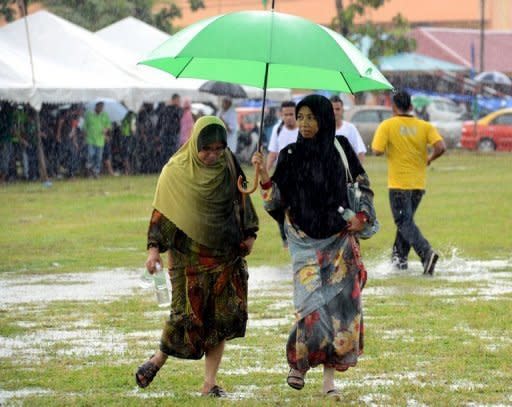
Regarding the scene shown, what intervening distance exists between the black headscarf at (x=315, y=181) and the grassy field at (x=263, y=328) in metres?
0.94

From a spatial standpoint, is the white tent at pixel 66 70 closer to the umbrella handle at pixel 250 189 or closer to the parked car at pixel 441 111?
the parked car at pixel 441 111

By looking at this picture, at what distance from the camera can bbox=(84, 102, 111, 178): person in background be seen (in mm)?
29766

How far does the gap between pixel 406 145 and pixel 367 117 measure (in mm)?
27075

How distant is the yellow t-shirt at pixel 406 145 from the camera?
43.0 ft

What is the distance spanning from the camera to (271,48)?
695cm

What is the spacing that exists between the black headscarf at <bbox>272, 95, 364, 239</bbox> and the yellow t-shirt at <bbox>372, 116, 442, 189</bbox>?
5806 mm

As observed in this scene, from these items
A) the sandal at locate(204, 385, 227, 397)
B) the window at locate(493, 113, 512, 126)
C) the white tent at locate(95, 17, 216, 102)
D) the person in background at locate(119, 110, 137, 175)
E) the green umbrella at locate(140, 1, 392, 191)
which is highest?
the green umbrella at locate(140, 1, 392, 191)

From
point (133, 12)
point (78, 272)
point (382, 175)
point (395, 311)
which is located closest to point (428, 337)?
point (395, 311)

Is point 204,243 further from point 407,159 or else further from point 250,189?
point 407,159

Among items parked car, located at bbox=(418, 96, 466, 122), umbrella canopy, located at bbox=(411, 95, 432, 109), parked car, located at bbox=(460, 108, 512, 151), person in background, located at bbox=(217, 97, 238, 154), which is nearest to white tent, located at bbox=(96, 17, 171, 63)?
person in background, located at bbox=(217, 97, 238, 154)

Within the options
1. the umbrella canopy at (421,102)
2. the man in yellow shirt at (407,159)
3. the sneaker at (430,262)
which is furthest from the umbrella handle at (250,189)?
the umbrella canopy at (421,102)

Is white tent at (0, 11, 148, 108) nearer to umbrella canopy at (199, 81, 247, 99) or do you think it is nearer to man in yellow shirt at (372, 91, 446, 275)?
umbrella canopy at (199, 81, 247, 99)

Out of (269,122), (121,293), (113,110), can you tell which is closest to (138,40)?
(113,110)

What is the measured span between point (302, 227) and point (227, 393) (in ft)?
3.25
